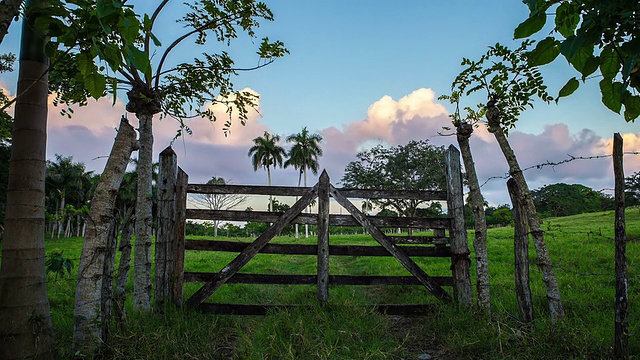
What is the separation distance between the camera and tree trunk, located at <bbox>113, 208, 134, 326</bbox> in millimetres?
4463

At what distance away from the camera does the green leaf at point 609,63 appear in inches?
60.0

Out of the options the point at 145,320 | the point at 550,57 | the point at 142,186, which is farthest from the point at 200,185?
the point at 550,57

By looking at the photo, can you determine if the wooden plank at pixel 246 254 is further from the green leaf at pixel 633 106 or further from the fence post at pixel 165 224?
the green leaf at pixel 633 106

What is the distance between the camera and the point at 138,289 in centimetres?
570

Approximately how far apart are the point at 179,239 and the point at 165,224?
335mm

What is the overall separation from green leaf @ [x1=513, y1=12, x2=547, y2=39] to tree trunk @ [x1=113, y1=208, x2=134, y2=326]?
490cm

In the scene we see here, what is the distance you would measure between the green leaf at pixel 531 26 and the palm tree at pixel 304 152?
49.3 m

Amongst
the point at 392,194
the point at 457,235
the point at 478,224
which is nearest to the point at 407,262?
the point at 457,235

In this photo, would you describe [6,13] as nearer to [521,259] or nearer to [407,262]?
[407,262]

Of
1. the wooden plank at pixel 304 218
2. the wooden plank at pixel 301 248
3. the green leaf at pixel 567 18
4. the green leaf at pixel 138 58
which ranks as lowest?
the wooden plank at pixel 301 248

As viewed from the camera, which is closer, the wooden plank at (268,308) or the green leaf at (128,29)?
the green leaf at (128,29)

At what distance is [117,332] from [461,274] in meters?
5.17

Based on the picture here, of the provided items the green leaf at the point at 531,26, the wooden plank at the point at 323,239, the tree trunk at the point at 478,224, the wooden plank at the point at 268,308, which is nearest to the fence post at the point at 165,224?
the wooden plank at the point at 268,308

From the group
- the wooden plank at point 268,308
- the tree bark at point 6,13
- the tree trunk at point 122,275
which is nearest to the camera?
the tree bark at point 6,13
